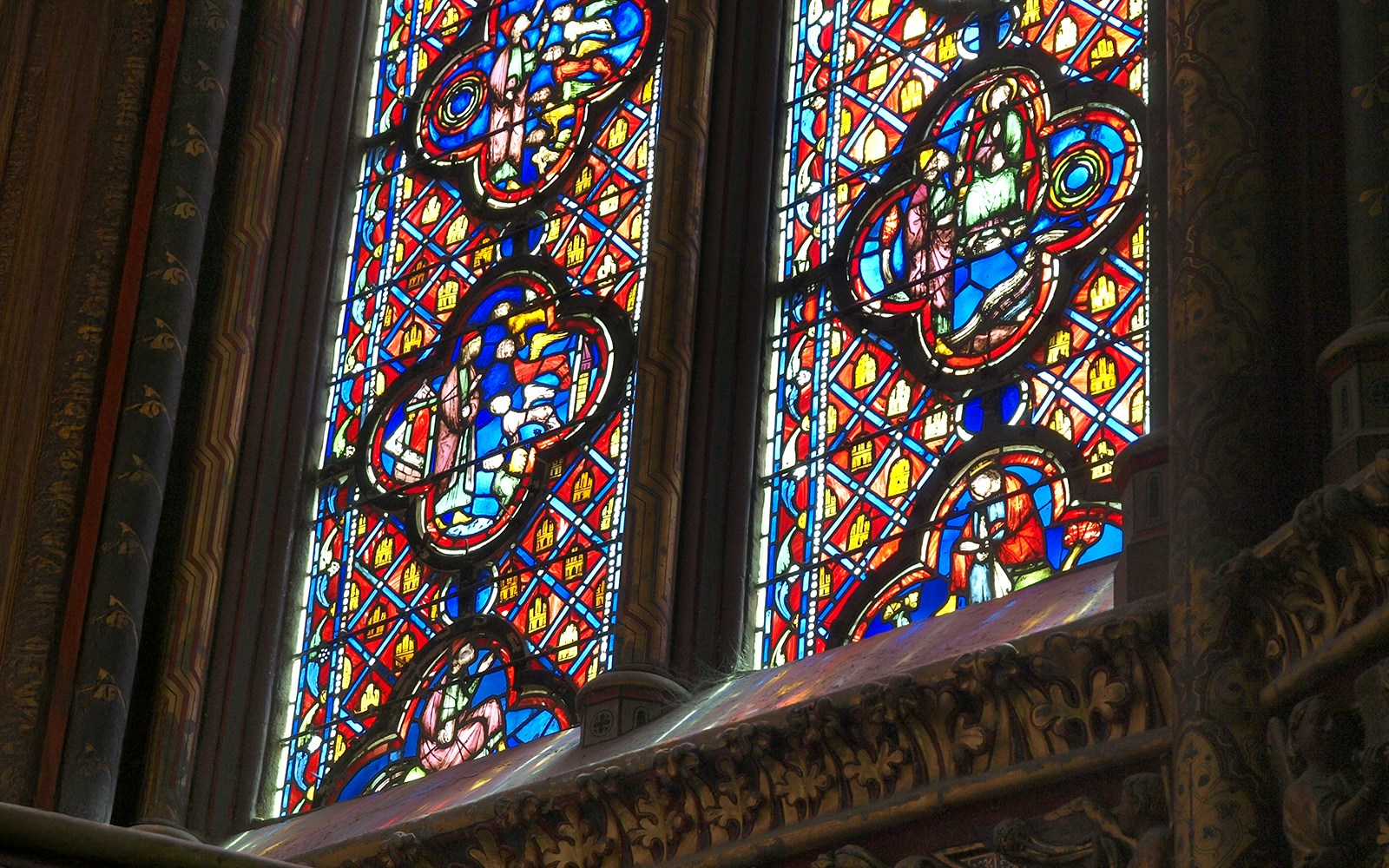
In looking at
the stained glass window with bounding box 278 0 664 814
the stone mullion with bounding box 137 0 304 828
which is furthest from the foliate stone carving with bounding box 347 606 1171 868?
the stone mullion with bounding box 137 0 304 828

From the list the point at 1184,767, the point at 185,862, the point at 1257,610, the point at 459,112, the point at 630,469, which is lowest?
the point at 185,862

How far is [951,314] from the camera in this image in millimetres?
6551

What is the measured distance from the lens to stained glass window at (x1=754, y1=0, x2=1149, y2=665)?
6.11 m

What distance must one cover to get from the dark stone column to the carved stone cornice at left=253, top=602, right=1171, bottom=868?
20.3 inches

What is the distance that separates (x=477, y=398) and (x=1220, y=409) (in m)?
3.32

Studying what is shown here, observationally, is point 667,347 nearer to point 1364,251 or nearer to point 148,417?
point 148,417

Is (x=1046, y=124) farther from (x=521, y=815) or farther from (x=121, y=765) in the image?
(x=121, y=765)

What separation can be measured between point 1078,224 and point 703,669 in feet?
4.90

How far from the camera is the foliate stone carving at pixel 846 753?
4867 millimetres

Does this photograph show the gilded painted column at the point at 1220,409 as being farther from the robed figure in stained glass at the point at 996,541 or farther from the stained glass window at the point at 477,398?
the stained glass window at the point at 477,398

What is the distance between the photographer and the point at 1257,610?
450 centimetres

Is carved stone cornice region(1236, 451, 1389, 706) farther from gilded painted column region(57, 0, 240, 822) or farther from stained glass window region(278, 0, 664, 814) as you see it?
gilded painted column region(57, 0, 240, 822)

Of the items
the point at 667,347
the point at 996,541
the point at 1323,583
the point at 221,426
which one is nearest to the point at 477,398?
the point at 221,426

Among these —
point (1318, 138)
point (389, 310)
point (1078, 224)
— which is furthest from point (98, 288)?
point (1318, 138)
